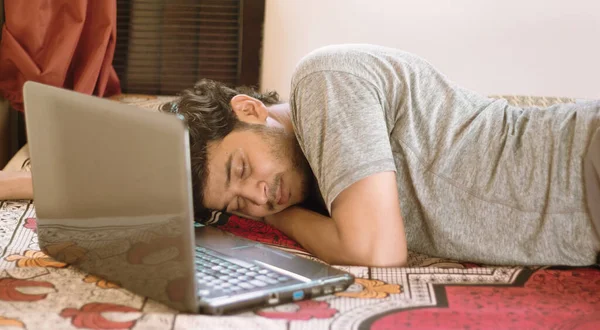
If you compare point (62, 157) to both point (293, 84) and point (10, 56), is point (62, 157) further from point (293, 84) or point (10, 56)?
point (10, 56)

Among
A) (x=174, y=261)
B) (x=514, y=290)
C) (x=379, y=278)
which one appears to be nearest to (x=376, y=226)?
(x=379, y=278)

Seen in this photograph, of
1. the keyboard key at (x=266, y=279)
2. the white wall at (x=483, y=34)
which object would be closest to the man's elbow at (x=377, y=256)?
the keyboard key at (x=266, y=279)

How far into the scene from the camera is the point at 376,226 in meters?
1.25

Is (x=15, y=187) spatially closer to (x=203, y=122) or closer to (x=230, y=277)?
(x=203, y=122)

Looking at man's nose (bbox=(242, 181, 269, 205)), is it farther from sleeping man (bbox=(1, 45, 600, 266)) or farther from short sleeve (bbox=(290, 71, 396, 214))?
short sleeve (bbox=(290, 71, 396, 214))

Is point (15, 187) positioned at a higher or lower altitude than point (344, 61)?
lower

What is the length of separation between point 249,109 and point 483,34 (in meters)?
1.00

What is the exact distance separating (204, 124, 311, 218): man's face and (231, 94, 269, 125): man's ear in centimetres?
3

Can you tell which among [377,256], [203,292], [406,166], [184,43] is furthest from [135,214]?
[184,43]

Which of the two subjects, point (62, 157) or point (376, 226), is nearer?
point (62, 157)

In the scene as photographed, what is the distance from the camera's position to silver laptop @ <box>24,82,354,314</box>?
91cm

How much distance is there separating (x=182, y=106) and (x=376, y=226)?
522 mm

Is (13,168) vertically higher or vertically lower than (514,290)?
lower

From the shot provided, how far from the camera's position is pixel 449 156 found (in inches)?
52.4
